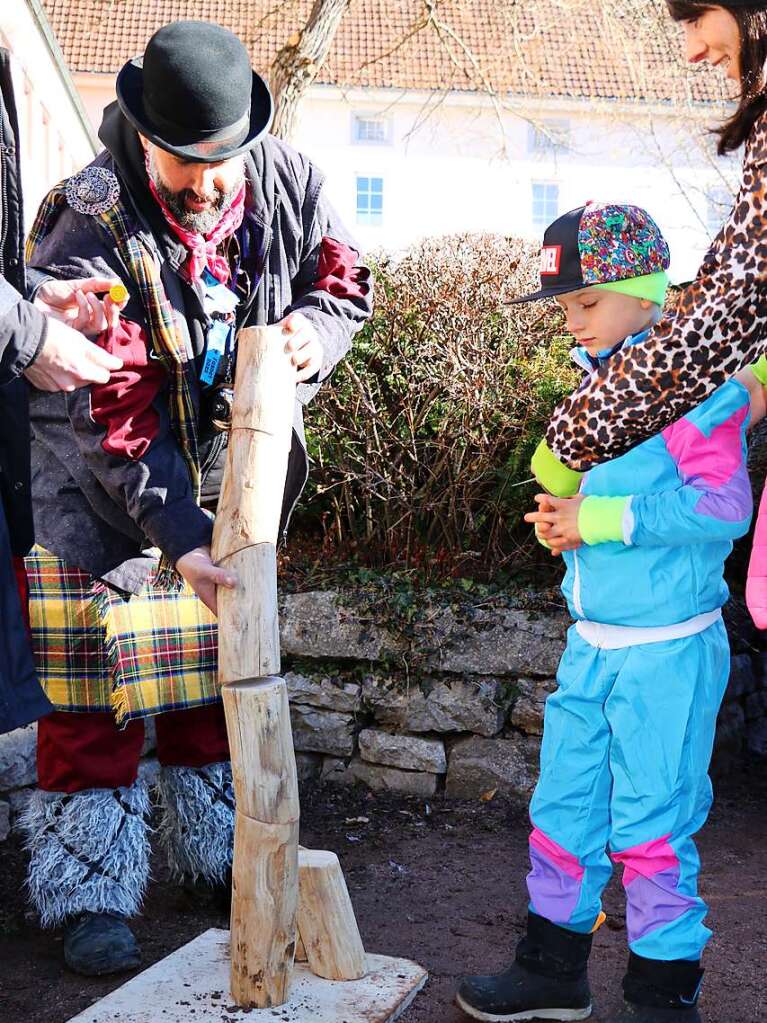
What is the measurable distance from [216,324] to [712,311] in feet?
4.19

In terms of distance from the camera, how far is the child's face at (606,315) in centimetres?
267

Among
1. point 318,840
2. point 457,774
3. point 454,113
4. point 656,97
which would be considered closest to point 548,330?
point 457,774

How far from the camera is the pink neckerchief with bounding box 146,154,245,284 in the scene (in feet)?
8.96

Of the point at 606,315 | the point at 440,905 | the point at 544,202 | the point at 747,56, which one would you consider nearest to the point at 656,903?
the point at 440,905

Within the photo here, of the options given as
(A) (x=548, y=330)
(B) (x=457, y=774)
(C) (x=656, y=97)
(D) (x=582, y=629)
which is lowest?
(B) (x=457, y=774)

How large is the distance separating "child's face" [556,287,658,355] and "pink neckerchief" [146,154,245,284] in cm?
85

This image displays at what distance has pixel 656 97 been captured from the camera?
1953 cm

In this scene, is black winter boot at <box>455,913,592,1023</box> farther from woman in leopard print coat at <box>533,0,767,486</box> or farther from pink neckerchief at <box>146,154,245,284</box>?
pink neckerchief at <box>146,154,245,284</box>

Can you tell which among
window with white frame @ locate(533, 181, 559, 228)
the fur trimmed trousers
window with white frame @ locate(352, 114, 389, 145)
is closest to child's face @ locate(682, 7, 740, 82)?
the fur trimmed trousers

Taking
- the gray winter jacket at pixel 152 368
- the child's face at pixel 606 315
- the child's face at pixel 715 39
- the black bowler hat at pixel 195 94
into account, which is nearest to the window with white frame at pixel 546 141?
the gray winter jacket at pixel 152 368

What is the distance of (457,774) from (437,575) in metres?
0.82

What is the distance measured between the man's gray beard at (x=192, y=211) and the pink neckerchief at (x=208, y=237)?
0.01 m

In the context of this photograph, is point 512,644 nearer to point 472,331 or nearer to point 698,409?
Result: point 472,331

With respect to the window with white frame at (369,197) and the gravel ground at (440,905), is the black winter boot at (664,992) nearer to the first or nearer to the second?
the gravel ground at (440,905)
